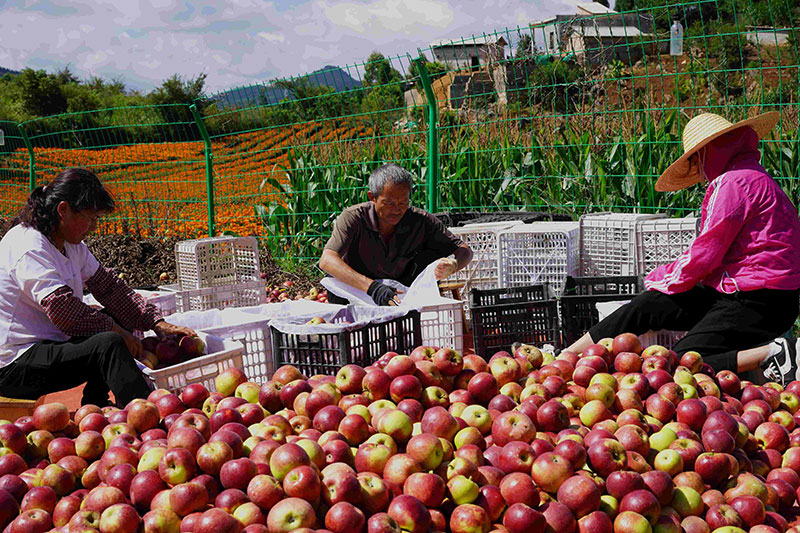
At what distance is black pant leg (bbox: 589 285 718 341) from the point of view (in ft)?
14.5

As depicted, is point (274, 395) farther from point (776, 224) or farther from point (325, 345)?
point (776, 224)

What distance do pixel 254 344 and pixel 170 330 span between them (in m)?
0.48

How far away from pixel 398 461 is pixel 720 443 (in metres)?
1.06

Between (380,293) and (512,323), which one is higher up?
(380,293)

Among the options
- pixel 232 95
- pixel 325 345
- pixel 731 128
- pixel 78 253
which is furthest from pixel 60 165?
pixel 731 128

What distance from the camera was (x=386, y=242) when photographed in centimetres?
551

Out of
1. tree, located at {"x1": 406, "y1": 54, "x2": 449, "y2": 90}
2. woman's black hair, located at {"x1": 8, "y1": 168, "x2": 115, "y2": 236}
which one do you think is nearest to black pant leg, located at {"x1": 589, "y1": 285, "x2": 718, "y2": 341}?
woman's black hair, located at {"x1": 8, "y1": 168, "x2": 115, "y2": 236}

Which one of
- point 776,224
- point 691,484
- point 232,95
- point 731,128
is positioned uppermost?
point 232,95

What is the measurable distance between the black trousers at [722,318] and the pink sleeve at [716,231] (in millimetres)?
198

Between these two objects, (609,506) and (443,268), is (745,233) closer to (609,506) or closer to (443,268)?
(443,268)

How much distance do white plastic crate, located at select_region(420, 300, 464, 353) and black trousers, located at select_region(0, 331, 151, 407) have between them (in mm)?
1650

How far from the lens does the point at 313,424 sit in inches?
99.0

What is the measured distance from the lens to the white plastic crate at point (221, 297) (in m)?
5.98

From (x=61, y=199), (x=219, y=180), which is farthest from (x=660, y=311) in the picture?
(x=219, y=180)
